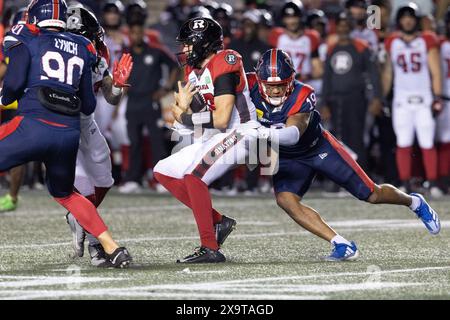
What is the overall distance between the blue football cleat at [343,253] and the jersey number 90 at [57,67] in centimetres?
185

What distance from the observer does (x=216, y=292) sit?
5.81 m

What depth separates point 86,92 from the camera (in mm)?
6977

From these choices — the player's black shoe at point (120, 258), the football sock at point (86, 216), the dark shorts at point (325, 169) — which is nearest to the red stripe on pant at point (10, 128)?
the football sock at point (86, 216)

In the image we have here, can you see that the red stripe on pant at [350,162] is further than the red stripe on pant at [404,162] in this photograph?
No

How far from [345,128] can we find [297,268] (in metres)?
6.61

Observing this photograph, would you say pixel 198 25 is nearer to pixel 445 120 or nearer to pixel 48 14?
pixel 48 14

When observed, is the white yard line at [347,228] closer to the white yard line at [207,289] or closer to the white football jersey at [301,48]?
the white yard line at [207,289]

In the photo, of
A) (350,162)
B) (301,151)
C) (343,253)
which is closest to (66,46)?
(301,151)

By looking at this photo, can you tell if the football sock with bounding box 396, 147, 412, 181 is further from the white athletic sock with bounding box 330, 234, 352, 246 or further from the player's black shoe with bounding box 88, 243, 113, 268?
the player's black shoe with bounding box 88, 243, 113, 268

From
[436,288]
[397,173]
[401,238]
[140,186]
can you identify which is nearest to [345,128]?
[397,173]

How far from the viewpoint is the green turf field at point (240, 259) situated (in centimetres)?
588

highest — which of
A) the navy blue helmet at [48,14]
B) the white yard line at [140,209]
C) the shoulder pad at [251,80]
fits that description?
the navy blue helmet at [48,14]

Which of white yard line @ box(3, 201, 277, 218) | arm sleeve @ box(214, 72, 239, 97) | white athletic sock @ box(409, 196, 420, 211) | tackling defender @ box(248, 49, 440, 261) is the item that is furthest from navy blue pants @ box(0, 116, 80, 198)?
white yard line @ box(3, 201, 277, 218)

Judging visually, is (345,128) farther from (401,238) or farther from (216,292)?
(216,292)
